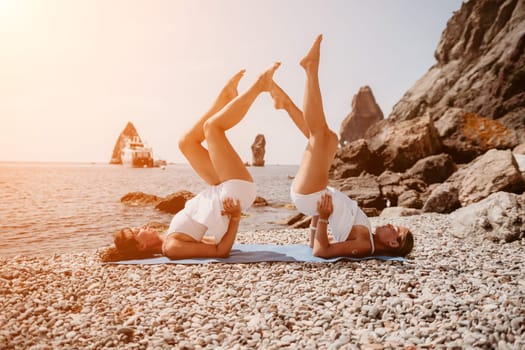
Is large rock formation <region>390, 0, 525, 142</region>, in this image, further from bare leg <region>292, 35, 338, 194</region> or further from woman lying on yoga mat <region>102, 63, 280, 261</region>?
woman lying on yoga mat <region>102, 63, 280, 261</region>

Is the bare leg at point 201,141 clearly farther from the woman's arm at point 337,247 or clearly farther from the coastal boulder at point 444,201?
the coastal boulder at point 444,201

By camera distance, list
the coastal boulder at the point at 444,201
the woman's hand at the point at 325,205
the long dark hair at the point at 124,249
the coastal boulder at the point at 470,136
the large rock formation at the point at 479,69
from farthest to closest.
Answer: the large rock formation at the point at 479,69 → the coastal boulder at the point at 470,136 → the coastal boulder at the point at 444,201 → the long dark hair at the point at 124,249 → the woman's hand at the point at 325,205

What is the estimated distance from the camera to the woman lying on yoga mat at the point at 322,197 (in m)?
4.98

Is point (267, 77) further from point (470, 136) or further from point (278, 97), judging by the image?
point (470, 136)

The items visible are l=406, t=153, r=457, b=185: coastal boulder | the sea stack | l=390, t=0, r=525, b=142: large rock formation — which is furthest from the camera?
the sea stack

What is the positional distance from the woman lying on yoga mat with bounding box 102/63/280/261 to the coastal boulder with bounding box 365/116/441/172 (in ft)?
49.7

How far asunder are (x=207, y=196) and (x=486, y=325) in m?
3.66

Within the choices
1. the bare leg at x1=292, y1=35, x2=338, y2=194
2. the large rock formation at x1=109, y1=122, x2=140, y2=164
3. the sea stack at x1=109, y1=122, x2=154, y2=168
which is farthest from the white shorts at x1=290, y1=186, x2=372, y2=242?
the large rock formation at x1=109, y1=122, x2=140, y2=164

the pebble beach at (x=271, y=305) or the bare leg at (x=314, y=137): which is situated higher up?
the bare leg at (x=314, y=137)

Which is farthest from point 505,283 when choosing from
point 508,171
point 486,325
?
point 508,171

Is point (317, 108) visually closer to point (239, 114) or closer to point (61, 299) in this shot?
point (239, 114)

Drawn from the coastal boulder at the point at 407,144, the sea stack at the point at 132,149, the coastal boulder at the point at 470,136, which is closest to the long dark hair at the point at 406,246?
the coastal boulder at the point at 407,144

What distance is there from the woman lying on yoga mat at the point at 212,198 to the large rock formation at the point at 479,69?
1774cm

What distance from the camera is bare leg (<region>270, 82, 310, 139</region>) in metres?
5.39
